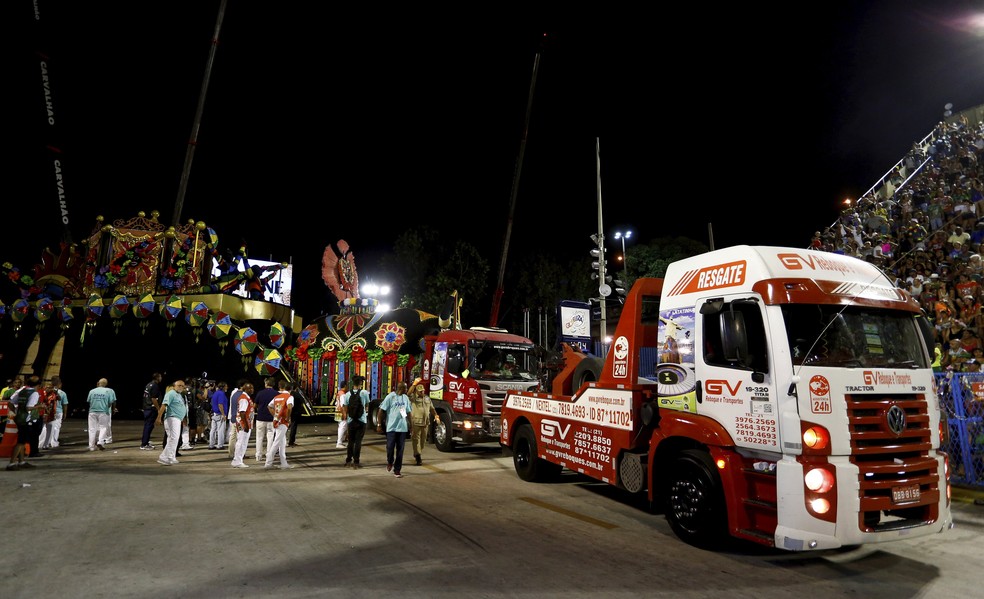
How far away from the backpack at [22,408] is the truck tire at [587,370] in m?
10.3

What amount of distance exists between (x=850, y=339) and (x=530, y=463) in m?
5.72

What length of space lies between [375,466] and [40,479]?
5.75 m

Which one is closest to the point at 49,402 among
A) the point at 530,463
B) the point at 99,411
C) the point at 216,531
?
the point at 99,411

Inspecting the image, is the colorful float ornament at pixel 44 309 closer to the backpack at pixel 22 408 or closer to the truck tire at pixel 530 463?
the backpack at pixel 22 408

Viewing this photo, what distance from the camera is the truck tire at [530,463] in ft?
31.0

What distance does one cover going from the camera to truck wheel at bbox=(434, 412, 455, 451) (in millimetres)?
13430

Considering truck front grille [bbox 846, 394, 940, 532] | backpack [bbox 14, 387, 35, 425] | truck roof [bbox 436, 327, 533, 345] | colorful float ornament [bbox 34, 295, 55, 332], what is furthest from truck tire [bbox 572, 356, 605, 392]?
colorful float ornament [bbox 34, 295, 55, 332]

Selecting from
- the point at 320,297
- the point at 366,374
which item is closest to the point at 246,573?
the point at 366,374

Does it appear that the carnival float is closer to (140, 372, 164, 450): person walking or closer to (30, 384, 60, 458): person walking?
(140, 372, 164, 450): person walking

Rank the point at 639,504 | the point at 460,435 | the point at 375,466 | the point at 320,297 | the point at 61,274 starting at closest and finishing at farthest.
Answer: the point at 639,504, the point at 375,466, the point at 460,435, the point at 61,274, the point at 320,297

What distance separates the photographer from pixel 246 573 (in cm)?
477

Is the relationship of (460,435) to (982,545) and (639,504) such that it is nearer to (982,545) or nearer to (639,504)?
(639,504)

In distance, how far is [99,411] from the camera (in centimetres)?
1302

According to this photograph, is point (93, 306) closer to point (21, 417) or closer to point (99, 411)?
point (99, 411)
